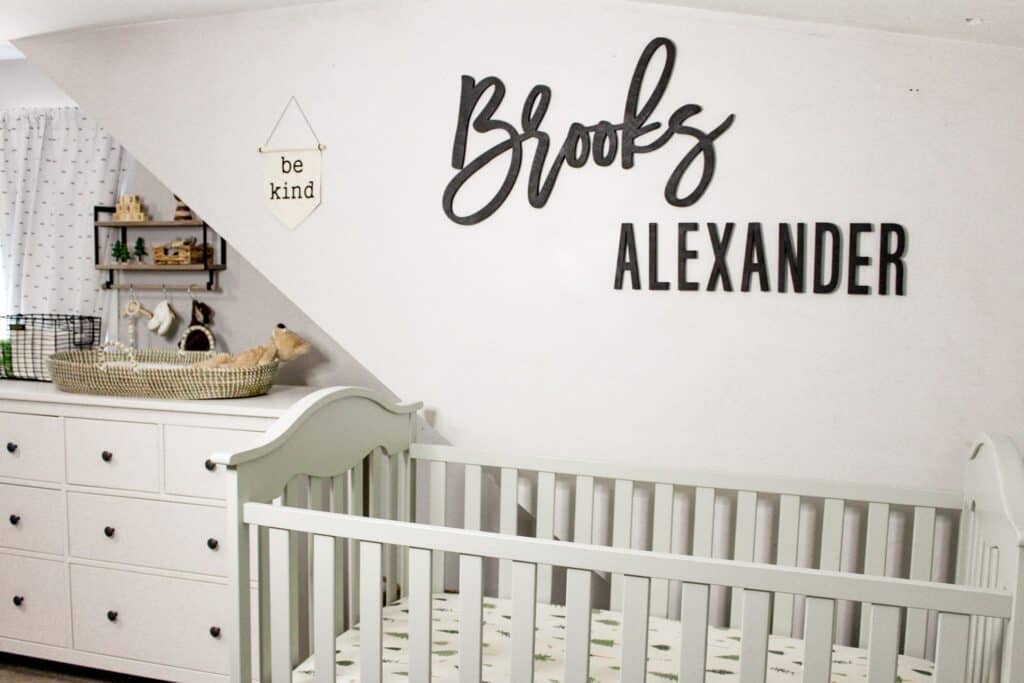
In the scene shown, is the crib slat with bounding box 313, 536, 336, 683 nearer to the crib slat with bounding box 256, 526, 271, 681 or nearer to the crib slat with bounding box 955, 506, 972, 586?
the crib slat with bounding box 256, 526, 271, 681

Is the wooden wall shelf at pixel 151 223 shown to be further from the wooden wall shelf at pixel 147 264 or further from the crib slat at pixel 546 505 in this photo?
the crib slat at pixel 546 505

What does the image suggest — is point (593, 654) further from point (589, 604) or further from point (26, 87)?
point (26, 87)

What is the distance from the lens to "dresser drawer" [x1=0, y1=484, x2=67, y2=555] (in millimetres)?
2420

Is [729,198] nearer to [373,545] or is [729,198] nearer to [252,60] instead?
[373,545]

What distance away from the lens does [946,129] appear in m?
1.90

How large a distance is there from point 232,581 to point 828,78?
1.69m

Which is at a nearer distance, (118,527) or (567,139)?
(567,139)

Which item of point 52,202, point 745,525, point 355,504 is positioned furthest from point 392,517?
point 52,202

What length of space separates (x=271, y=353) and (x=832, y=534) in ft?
5.26

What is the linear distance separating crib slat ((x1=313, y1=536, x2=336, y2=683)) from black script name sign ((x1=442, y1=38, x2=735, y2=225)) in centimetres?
100

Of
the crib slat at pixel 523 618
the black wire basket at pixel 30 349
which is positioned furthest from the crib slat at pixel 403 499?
the black wire basket at pixel 30 349

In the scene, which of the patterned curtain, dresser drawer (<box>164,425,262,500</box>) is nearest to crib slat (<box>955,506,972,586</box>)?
dresser drawer (<box>164,425,262,500</box>)

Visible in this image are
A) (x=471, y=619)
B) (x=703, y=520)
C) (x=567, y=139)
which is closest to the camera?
(x=471, y=619)

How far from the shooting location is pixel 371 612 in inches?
62.1
